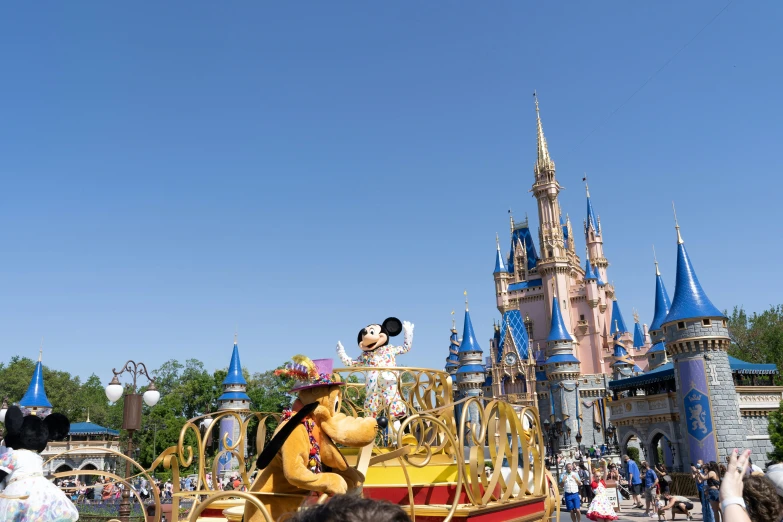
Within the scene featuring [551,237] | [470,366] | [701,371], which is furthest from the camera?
[551,237]

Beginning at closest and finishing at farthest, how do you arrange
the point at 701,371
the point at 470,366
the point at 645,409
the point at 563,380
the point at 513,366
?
the point at 701,371
the point at 645,409
the point at 563,380
the point at 470,366
the point at 513,366

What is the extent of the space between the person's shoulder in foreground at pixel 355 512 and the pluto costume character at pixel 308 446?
2309mm

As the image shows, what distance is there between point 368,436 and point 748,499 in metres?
2.12

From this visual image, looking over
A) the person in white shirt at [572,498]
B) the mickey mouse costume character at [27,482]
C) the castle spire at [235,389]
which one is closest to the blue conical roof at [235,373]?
the castle spire at [235,389]

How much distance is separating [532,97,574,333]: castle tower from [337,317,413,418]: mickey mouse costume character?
46383 millimetres

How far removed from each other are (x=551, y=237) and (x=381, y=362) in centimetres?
4793

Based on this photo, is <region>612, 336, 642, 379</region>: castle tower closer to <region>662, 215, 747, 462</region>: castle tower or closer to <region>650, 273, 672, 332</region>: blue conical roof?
<region>650, 273, 672, 332</region>: blue conical roof

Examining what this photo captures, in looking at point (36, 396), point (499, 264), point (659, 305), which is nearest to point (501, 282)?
point (499, 264)

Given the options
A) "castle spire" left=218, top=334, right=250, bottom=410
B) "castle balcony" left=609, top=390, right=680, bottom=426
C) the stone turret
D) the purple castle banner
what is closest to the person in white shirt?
the purple castle banner

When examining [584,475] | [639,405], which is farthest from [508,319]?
[584,475]

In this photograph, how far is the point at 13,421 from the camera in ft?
11.7

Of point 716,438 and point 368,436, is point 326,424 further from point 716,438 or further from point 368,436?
point 716,438

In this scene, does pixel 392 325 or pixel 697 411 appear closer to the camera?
pixel 392 325

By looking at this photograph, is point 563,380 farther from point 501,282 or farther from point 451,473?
point 451,473
